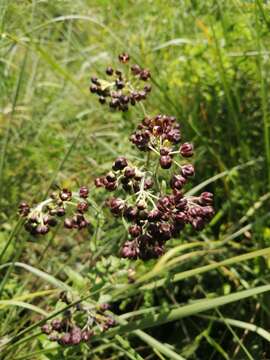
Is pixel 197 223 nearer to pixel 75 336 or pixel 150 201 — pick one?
pixel 150 201

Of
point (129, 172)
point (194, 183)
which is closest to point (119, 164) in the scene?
point (129, 172)

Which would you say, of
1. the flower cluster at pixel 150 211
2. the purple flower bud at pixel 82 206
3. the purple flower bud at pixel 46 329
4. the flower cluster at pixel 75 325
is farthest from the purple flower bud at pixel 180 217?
the purple flower bud at pixel 46 329

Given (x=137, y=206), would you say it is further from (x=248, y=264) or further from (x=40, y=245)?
(x=40, y=245)

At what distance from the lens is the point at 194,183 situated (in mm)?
2730

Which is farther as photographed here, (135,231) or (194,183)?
(194,183)

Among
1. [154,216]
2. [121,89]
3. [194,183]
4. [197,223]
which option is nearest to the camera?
[154,216]

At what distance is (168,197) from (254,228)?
37.3 inches

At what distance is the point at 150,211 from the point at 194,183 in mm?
1339

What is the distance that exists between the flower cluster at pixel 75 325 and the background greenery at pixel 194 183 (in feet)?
0.18

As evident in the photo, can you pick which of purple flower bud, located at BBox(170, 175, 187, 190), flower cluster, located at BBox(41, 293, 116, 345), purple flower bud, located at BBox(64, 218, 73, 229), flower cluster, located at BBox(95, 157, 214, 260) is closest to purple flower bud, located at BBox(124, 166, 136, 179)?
flower cluster, located at BBox(95, 157, 214, 260)

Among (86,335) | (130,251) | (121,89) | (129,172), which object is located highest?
(121,89)

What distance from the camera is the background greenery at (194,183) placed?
2.00 metres

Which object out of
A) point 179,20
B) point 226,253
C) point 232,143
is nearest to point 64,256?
point 226,253

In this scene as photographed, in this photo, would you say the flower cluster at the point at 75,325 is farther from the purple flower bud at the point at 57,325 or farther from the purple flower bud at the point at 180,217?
the purple flower bud at the point at 180,217
